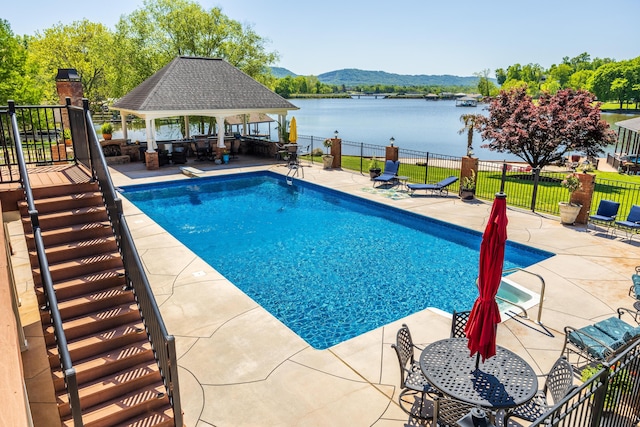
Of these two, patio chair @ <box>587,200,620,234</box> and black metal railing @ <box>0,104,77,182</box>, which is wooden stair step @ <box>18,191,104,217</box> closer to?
black metal railing @ <box>0,104,77,182</box>

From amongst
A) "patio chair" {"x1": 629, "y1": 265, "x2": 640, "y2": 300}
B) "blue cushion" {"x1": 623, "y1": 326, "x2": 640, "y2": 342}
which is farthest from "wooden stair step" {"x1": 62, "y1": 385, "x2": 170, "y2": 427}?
"patio chair" {"x1": 629, "y1": 265, "x2": 640, "y2": 300}

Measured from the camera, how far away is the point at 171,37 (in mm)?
31422

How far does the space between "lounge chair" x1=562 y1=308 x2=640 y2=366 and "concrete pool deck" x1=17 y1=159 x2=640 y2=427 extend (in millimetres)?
345

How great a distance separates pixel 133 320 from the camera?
5543mm

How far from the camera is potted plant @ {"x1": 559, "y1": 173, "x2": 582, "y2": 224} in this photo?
477 inches

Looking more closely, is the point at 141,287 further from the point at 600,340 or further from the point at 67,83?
the point at 67,83

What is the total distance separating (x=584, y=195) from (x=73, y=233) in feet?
42.0

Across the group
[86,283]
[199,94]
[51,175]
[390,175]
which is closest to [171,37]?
[199,94]

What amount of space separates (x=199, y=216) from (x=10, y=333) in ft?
40.3

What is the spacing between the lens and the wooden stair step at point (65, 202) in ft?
20.8

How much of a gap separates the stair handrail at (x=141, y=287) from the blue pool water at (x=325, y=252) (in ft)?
10.4

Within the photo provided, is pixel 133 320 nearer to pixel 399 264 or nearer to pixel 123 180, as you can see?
pixel 399 264

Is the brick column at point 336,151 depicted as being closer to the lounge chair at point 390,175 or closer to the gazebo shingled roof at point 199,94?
the lounge chair at point 390,175

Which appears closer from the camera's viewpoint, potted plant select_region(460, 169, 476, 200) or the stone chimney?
potted plant select_region(460, 169, 476, 200)
